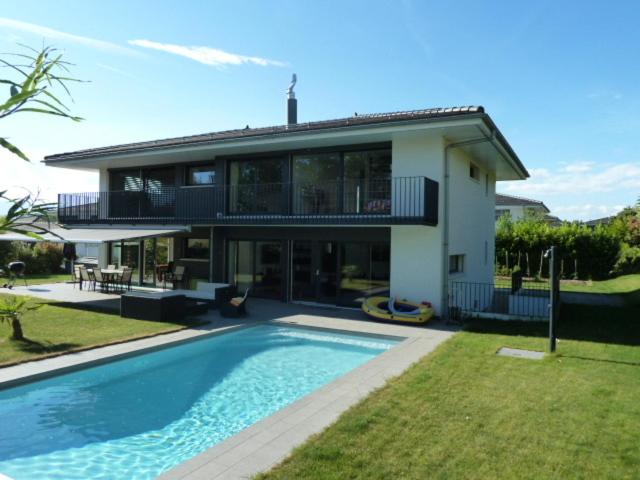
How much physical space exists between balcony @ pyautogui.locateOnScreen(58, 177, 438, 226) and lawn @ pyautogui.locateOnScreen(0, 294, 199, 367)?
22.4ft

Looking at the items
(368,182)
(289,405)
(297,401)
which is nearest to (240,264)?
(368,182)

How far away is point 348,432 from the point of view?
6656mm

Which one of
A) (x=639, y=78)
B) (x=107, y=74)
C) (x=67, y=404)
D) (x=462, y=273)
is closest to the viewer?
(x=107, y=74)

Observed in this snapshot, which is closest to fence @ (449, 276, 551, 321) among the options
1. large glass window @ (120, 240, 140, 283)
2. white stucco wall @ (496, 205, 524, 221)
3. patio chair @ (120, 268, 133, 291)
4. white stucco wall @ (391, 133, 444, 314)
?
white stucco wall @ (391, 133, 444, 314)

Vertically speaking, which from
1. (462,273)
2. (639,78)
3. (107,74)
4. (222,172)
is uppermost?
(639,78)

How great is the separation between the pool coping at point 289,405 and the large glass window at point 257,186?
621 cm

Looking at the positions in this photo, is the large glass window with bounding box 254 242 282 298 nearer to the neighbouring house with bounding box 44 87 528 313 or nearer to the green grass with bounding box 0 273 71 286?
the neighbouring house with bounding box 44 87 528 313

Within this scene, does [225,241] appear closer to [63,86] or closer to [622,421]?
[622,421]

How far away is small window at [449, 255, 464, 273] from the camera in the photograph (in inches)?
761

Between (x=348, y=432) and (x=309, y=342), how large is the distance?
24.9 feet

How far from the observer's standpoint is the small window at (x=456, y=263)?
63.4ft

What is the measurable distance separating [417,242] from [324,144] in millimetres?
5670

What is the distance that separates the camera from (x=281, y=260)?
20625 mm

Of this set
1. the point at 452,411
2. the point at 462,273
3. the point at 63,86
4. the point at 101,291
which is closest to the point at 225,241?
the point at 101,291
